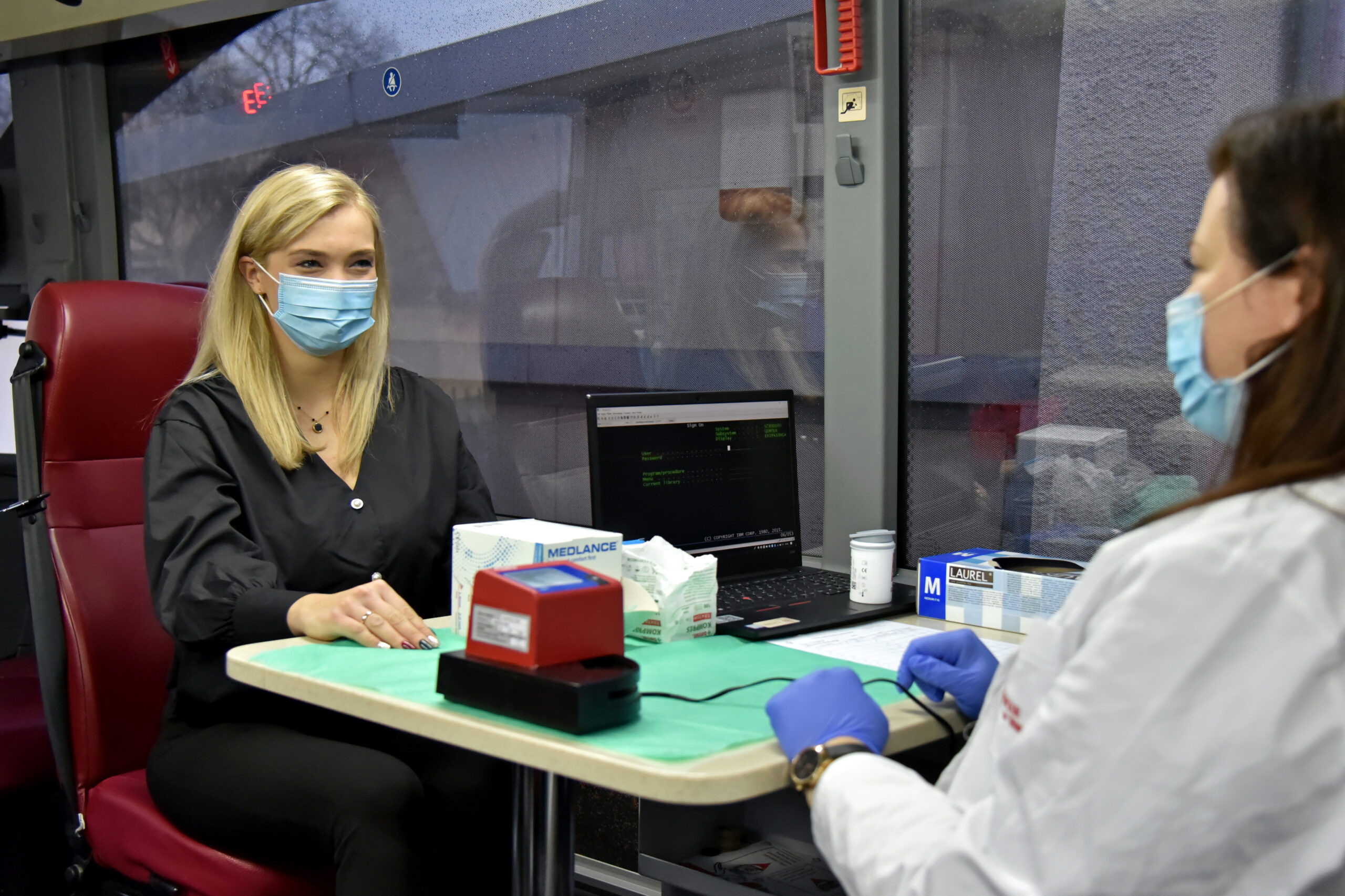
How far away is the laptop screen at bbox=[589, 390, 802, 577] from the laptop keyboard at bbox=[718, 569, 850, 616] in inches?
1.7

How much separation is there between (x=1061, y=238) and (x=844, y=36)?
1.70 feet

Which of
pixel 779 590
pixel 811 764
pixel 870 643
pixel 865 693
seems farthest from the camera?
pixel 779 590

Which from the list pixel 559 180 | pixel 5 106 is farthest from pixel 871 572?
pixel 5 106

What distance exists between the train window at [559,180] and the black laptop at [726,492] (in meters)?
0.26

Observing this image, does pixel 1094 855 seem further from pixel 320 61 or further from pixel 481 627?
pixel 320 61

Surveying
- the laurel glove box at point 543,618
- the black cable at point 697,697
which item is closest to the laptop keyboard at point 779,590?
the black cable at point 697,697

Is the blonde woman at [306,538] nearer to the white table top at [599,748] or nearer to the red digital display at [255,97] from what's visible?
the white table top at [599,748]

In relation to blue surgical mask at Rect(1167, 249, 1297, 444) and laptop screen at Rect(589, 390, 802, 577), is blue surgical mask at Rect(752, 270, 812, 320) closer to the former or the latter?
laptop screen at Rect(589, 390, 802, 577)

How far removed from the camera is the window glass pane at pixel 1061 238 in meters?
1.81

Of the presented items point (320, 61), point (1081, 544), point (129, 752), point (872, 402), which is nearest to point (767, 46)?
point (872, 402)

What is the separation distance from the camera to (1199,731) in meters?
0.79

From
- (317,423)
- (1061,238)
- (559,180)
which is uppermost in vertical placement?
(559,180)

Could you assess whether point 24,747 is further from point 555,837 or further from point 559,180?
point 559,180

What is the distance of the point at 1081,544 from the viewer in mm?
1988
